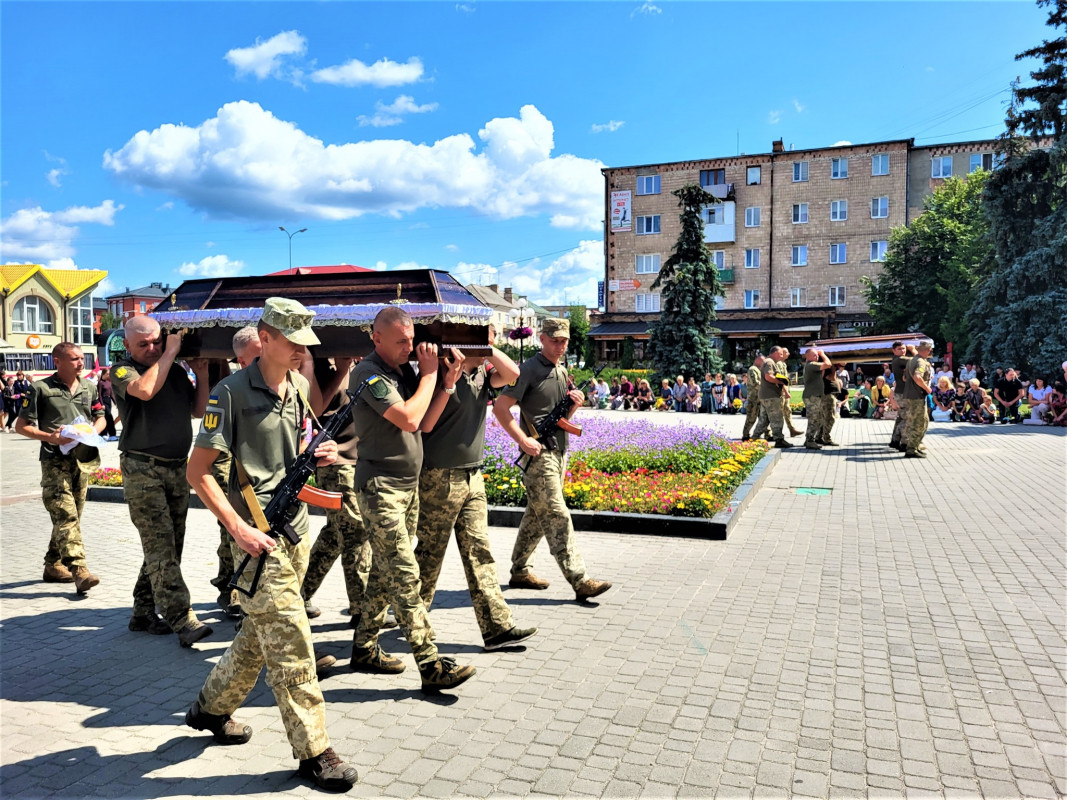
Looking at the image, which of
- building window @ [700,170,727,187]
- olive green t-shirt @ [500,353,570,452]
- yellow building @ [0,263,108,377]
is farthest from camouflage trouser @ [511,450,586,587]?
yellow building @ [0,263,108,377]

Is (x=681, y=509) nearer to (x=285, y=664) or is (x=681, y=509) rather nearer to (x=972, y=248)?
(x=285, y=664)

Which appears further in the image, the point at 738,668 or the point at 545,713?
the point at 738,668

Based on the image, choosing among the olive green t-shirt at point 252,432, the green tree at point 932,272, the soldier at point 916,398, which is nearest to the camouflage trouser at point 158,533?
the olive green t-shirt at point 252,432

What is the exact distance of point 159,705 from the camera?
4.49 metres

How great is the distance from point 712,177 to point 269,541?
51.1 meters

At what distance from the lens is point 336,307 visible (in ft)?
18.6

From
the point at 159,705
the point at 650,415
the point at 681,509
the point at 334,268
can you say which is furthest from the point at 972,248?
the point at 159,705

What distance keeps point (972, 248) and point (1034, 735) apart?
129ft

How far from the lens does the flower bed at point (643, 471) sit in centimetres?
924

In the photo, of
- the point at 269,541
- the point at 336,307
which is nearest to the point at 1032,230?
the point at 336,307

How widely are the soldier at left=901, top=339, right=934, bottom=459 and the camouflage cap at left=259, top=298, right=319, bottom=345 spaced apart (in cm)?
1265

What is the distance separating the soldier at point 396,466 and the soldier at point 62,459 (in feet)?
12.1

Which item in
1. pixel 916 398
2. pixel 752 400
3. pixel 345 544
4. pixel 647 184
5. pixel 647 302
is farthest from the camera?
pixel 647 302

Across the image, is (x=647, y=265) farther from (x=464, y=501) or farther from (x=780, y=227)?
(x=464, y=501)
